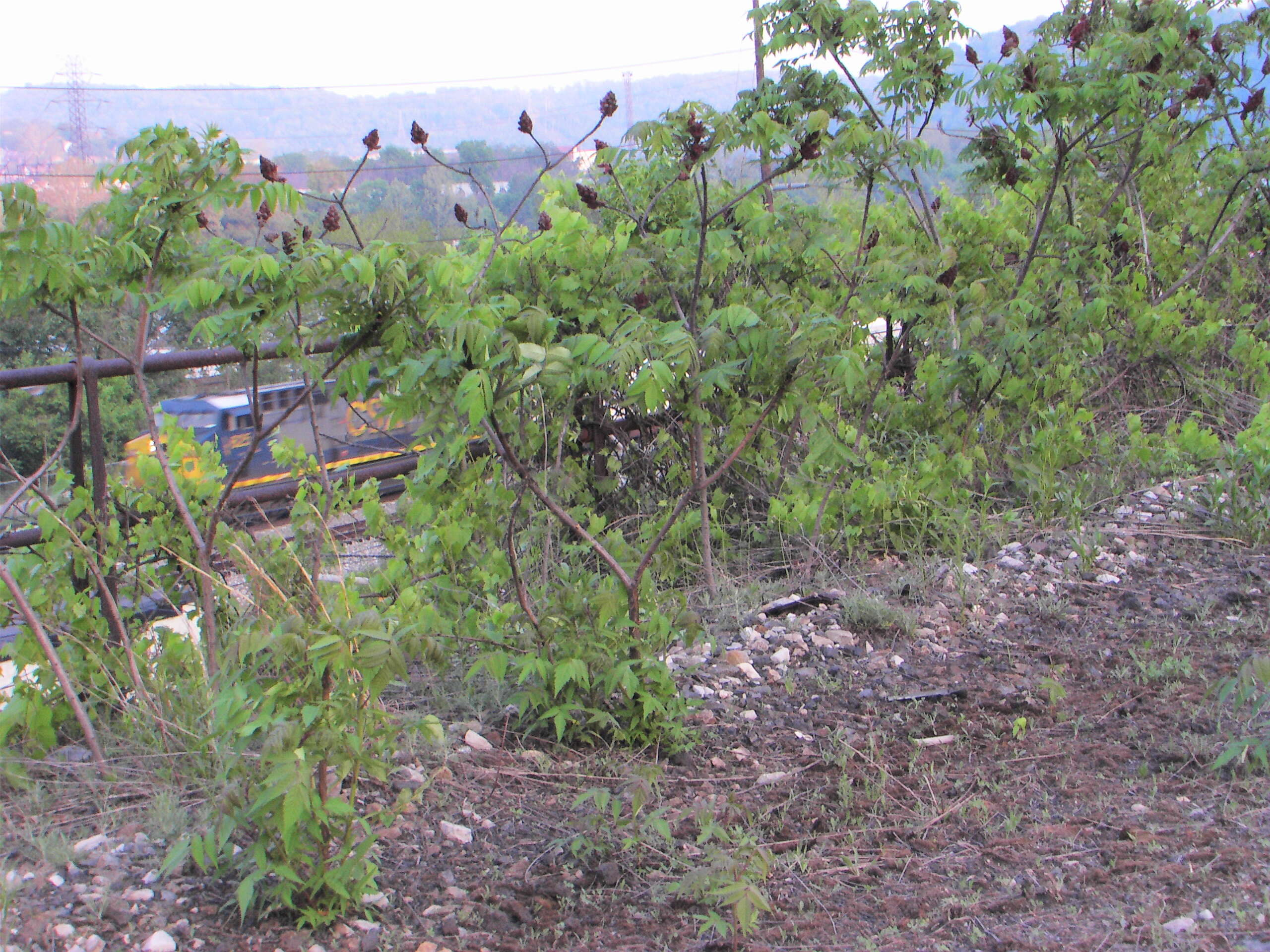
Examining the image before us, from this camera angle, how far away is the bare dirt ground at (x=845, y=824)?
1842 mm

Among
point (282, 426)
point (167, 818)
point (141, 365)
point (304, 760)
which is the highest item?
point (141, 365)

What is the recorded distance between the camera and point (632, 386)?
2188mm

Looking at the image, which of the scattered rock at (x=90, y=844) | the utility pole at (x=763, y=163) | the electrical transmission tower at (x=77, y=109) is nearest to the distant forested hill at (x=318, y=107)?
the electrical transmission tower at (x=77, y=109)

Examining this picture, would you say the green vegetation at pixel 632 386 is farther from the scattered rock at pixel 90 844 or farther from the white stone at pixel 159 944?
the scattered rock at pixel 90 844

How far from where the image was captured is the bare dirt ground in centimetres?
184

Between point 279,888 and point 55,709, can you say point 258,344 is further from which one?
point 279,888

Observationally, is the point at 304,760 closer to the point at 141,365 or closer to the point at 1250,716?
the point at 141,365

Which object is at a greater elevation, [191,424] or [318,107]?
[318,107]

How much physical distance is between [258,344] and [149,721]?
3.21ft

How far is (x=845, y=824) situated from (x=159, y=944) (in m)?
1.43

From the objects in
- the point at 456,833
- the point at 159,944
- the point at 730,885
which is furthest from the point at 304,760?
the point at 730,885

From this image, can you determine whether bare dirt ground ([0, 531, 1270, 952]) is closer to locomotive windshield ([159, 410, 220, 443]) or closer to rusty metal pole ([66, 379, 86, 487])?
rusty metal pole ([66, 379, 86, 487])

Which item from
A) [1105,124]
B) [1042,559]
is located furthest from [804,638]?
[1105,124]

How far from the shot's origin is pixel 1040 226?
4.80 meters
